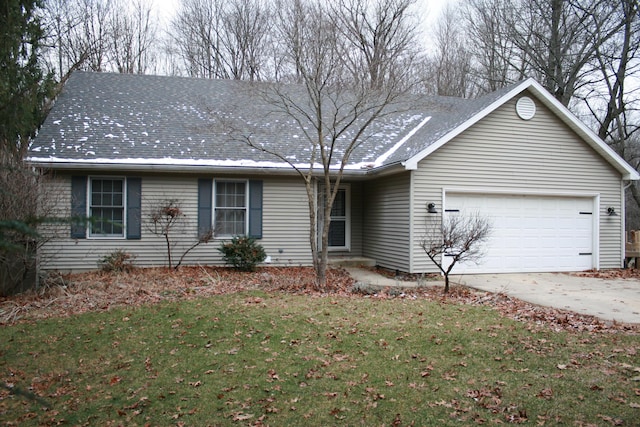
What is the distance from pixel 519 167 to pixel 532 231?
5.77ft

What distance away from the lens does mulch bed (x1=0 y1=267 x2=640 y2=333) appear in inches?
304

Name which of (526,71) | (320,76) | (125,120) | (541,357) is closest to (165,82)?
(125,120)

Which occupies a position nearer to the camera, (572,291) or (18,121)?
(572,291)

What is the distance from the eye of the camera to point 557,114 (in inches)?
509

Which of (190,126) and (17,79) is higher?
(17,79)

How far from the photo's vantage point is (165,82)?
16922 mm

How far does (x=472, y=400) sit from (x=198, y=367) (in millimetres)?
3090

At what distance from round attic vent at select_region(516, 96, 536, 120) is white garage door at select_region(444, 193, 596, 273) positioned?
209 centimetres

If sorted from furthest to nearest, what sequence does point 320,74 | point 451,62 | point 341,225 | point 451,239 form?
point 451,62, point 341,225, point 320,74, point 451,239

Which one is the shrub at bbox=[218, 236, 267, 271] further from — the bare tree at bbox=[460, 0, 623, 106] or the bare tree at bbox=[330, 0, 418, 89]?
the bare tree at bbox=[460, 0, 623, 106]

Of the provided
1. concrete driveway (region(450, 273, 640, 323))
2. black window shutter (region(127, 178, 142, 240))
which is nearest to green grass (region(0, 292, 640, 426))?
concrete driveway (region(450, 273, 640, 323))

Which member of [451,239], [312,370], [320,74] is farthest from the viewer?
[320,74]

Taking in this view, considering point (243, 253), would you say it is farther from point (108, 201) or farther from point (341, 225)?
point (108, 201)

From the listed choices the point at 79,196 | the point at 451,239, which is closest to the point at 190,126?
the point at 79,196
